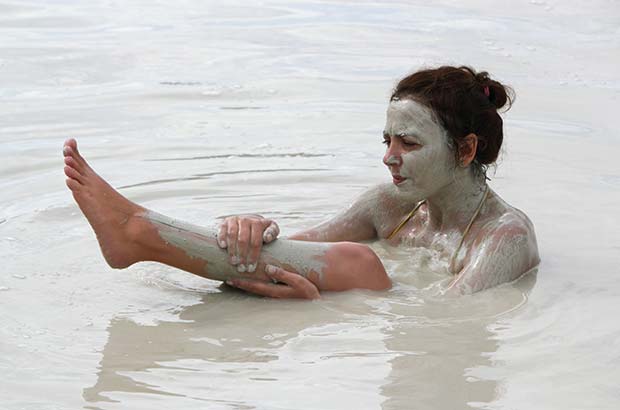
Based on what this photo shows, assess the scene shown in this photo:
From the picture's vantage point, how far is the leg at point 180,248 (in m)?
5.62

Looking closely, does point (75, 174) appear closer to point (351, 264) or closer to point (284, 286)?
point (284, 286)

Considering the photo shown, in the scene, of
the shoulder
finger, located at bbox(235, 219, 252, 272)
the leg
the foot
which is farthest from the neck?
the foot

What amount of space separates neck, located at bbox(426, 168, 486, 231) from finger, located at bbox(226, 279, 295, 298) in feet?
3.11

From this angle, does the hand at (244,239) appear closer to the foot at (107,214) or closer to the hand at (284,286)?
the hand at (284,286)

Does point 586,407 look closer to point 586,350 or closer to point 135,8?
point 586,350

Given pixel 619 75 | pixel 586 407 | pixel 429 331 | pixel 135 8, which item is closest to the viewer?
pixel 586 407

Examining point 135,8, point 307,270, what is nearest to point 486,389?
point 307,270

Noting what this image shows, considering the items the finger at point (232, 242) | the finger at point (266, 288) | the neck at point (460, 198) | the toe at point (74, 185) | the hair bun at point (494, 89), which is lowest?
the finger at point (266, 288)

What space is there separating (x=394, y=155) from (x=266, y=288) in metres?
0.86

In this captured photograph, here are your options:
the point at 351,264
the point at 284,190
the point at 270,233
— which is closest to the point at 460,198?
the point at 351,264

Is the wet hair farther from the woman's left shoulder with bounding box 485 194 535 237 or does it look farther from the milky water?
the milky water

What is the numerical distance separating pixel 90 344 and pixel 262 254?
90 centimetres

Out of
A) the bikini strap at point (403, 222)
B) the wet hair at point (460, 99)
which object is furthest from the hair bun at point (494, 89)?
the bikini strap at point (403, 222)

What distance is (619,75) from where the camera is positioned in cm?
1010
